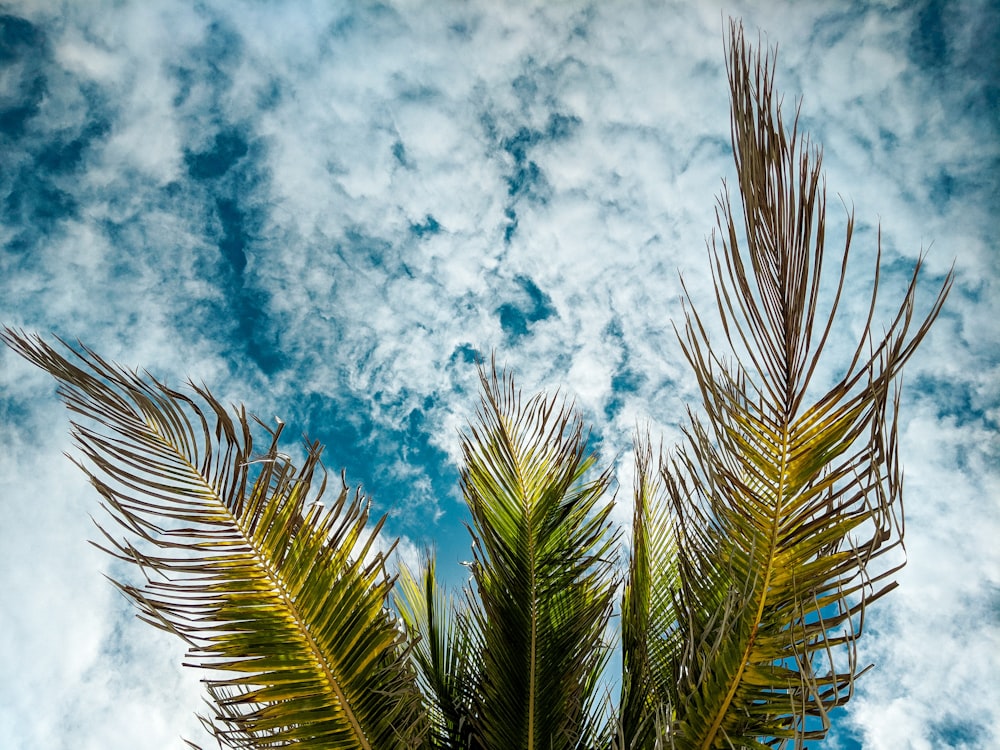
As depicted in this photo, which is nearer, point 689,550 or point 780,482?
point 780,482

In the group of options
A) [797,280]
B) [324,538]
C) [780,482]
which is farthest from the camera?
[324,538]

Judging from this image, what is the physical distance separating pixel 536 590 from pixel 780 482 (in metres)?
1.49

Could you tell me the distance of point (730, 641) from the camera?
6.57ft

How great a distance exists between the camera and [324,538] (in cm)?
215

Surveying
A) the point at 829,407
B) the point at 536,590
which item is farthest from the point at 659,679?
the point at 829,407

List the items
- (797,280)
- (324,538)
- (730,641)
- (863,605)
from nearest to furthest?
1. (797,280)
2. (863,605)
3. (730,641)
4. (324,538)

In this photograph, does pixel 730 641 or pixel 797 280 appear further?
pixel 730 641

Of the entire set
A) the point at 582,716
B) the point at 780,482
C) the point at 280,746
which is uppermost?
the point at 780,482

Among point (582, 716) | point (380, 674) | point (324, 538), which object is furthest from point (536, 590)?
point (324, 538)

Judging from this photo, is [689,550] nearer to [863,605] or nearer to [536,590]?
[863,605]

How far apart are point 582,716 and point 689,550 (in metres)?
1.29

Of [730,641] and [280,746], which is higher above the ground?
[730,641]

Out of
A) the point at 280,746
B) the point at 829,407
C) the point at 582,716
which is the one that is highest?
the point at 829,407

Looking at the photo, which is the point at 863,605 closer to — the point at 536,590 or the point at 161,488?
the point at 536,590
